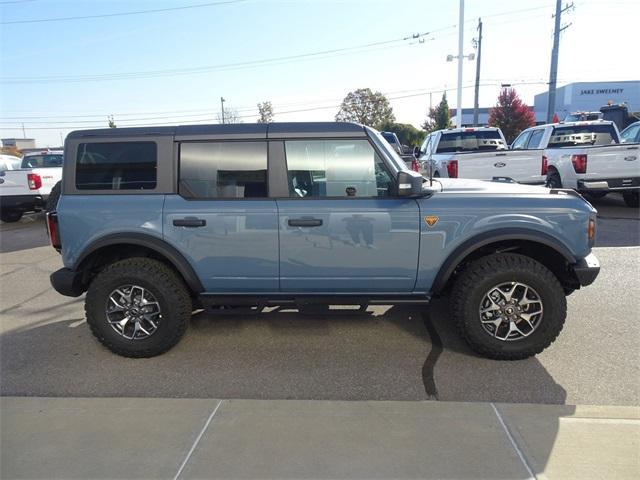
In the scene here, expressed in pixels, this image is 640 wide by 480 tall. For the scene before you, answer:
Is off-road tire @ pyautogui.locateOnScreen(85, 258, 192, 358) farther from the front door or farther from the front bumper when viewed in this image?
the front bumper

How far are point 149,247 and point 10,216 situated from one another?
1071 cm

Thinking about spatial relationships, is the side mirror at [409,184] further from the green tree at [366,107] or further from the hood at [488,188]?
the green tree at [366,107]

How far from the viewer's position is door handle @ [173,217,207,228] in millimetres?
3629

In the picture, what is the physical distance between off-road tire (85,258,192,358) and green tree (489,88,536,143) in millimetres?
39183

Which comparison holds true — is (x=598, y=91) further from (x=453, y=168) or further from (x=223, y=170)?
(x=223, y=170)

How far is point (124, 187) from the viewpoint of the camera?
3.76 metres

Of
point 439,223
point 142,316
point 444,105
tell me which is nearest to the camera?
point 439,223

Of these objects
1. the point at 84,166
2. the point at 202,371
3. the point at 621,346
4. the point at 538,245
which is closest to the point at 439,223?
the point at 538,245

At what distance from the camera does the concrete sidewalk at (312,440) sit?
8.03 feet

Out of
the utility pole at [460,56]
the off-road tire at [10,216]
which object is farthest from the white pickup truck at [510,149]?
the utility pole at [460,56]

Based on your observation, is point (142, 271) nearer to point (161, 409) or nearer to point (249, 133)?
point (161, 409)

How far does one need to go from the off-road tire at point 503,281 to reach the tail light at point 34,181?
34.8ft

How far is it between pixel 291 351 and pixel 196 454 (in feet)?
4.70

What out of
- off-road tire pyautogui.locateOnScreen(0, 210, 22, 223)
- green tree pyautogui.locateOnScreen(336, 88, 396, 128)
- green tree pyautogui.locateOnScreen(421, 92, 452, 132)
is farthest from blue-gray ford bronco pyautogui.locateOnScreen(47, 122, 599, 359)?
green tree pyautogui.locateOnScreen(336, 88, 396, 128)
